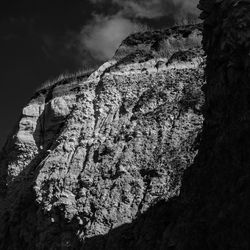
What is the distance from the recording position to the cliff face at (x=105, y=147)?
31141 millimetres

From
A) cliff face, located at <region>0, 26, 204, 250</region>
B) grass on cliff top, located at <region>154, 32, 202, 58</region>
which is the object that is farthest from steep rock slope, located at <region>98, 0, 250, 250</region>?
grass on cliff top, located at <region>154, 32, 202, 58</region>

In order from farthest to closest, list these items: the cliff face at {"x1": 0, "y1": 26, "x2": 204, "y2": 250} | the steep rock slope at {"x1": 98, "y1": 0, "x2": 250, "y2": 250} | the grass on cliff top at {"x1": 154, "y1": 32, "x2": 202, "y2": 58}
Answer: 1. the grass on cliff top at {"x1": 154, "y1": 32, "x2": 202, "y2": 58}
2. the cliff face at {"x1": 0, "y1": 26, "x2": 204, "y2": 250}
3. the steep rock slope at {"x1": 98, "y1": 0, "x2": 250, "y2": 250}

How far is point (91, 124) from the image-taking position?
3719 cm

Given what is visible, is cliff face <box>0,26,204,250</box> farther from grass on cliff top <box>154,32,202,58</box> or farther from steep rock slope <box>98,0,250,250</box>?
steep rock slope <box>98,0,250,250</box>

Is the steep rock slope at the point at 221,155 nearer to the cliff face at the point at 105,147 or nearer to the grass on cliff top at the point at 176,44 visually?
the cliff face at the point at 105,147

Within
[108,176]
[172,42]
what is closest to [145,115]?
[108,176]

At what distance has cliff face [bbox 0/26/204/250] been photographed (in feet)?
102

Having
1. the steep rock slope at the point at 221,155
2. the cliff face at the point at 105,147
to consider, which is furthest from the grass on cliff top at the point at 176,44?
the steep rock slope at the point at 221,155

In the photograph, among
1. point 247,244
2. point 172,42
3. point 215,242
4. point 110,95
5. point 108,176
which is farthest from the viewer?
point 172,42

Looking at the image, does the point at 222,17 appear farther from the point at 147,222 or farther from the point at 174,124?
the point at 174,124

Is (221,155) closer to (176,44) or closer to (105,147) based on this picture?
(105,147)

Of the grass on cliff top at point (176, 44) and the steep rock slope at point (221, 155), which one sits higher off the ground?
the grass on cliff top at point (176, 44)

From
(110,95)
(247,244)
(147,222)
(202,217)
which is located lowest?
(247,244)

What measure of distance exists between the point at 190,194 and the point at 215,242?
2892 millimetres
